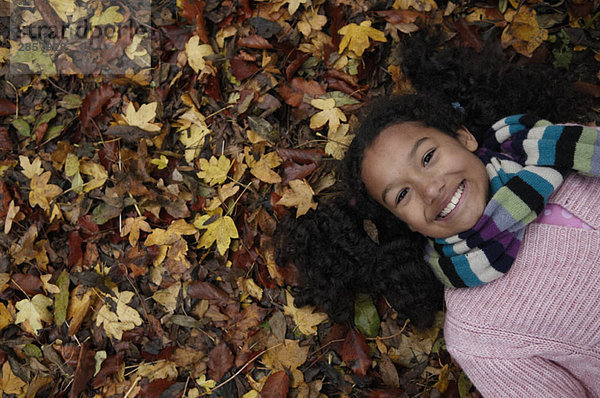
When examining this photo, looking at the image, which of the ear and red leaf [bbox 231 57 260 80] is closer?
the ear

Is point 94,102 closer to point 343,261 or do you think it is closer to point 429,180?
point 343,261

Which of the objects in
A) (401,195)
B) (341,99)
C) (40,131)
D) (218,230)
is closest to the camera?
(401,195)

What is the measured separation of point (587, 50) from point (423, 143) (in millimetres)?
1430

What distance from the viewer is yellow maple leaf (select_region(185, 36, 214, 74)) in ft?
8.63

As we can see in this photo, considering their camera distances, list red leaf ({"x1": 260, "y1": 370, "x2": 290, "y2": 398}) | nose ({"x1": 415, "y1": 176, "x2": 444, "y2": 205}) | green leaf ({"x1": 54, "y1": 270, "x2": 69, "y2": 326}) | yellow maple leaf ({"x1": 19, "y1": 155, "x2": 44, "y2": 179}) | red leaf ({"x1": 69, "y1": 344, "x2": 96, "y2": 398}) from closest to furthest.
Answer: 1. nose ({"x1": 415, "y1": 176, "x2": 444, "y2": 205})
2. red leaf ({"x1": 260, "y1": 370, "x2": 290, "y2": 398})
3. red leaf ({"x1": 69, "y1": 344, "x2": 96, "y2": 398})
4. green leaf ({"x1": 54, "y1": 270, "x2": 69, "y2": 326})
5. yellow maple leaf ({"x1": 19, "y1": 155, "x2": 44, "y2": 179})

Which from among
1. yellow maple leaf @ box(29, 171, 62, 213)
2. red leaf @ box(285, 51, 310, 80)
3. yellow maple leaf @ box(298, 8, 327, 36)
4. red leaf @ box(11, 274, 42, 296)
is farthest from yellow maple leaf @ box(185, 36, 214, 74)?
red leaf @ box(11, 274, 42, 296)

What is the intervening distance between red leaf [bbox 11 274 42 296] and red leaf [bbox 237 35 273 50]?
1890 millimetres

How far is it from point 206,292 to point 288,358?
1.98 ft

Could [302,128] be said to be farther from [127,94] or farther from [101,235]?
[101,235]

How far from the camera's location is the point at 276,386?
2.39 m

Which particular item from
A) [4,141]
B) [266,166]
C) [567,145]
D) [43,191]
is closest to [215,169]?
[266,166]

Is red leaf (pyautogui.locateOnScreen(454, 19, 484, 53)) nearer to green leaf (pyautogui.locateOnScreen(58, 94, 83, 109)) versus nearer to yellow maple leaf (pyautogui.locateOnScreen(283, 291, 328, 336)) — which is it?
yellow maple leaf (pyautogui.locateOnScreen(283, 291, 328, 336))

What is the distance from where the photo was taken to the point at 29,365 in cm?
260

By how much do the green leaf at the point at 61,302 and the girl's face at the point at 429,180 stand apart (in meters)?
1.94
